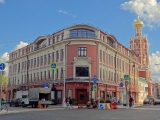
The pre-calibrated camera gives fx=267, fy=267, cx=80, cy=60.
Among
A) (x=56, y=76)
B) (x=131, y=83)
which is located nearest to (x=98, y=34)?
(x=56, y=76)

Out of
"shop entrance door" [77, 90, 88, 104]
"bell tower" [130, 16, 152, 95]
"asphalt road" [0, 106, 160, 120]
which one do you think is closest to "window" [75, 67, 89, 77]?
"shop entrance door" [77, 90, 88, 104]

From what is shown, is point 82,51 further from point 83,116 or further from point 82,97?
point 83,116

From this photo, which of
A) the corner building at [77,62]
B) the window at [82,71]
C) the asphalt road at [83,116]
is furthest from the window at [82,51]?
the asphalt road at [83,116]

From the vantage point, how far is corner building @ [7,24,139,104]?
48.8 m

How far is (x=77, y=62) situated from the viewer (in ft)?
161

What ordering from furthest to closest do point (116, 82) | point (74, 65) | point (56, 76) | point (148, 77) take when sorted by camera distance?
point (148, 77) → point (116, 82) → point (56, 76) → point (74, 65)

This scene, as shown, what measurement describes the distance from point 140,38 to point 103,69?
47.2 meters

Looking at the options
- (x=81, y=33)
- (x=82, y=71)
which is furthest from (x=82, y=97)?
(x=81, y=33)

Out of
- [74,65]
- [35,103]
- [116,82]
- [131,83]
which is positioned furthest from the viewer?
[131,83]

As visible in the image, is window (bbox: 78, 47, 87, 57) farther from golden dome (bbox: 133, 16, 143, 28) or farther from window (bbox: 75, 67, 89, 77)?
golden dome (bbox: 133, 16, 143, 28)

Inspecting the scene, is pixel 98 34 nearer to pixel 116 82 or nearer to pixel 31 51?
pixel 116 82

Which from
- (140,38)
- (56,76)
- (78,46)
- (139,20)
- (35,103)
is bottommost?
(35,103)

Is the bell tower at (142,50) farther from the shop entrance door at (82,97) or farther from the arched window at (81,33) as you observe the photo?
the shop entrance door at (82,97)

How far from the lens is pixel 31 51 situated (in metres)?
63.6
